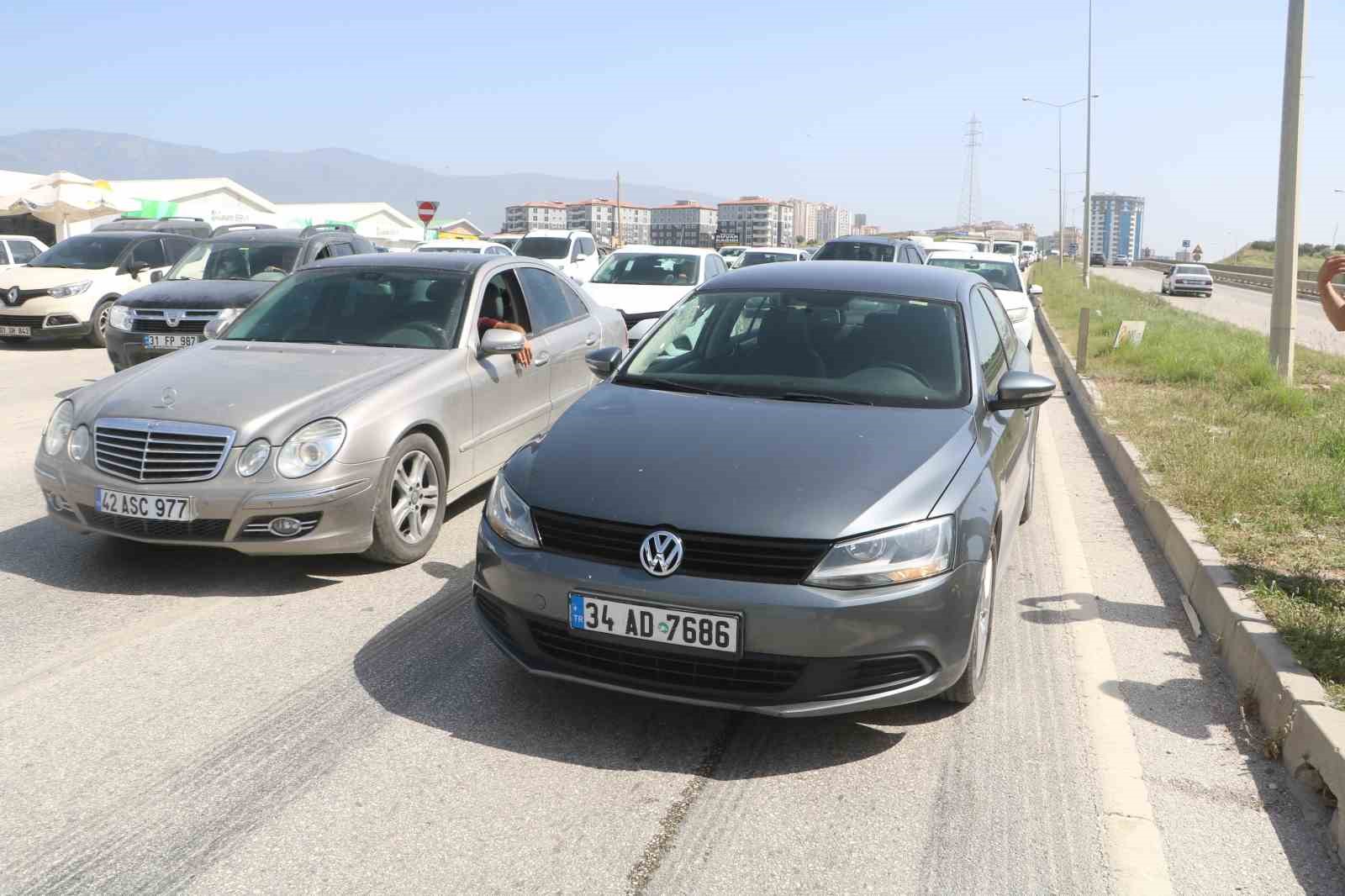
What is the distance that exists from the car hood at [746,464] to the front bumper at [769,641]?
0.20 meters

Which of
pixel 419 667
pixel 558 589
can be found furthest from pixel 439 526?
pixel 558 589

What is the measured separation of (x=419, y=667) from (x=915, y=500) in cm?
197

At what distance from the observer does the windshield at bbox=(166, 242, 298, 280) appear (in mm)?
12562

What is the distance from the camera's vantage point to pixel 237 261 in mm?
12750

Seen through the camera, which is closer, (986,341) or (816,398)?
(816,398)

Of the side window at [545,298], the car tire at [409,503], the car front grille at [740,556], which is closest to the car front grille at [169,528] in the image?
the car tire at [409,503]

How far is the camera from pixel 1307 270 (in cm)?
5772

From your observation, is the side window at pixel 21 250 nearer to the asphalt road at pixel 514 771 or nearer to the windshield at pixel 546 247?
the windshield at pixel 546 247

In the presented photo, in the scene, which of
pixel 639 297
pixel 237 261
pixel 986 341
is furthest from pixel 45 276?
pixel 986 341

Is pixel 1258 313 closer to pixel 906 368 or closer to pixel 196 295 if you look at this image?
pixel 196 295

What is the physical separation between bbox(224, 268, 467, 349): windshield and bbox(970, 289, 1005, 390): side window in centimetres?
281

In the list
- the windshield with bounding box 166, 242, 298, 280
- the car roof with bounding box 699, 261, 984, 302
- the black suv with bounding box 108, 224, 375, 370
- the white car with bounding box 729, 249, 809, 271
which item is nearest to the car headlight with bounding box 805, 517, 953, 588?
the car roof with bounding box 699, 261, 984, 302

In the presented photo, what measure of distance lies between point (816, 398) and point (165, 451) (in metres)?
2.87

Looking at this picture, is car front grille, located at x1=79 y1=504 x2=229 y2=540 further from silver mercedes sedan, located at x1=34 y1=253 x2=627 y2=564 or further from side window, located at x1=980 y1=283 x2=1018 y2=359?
side window, located at x1=980 y1=283 x2=1018 y2=359
